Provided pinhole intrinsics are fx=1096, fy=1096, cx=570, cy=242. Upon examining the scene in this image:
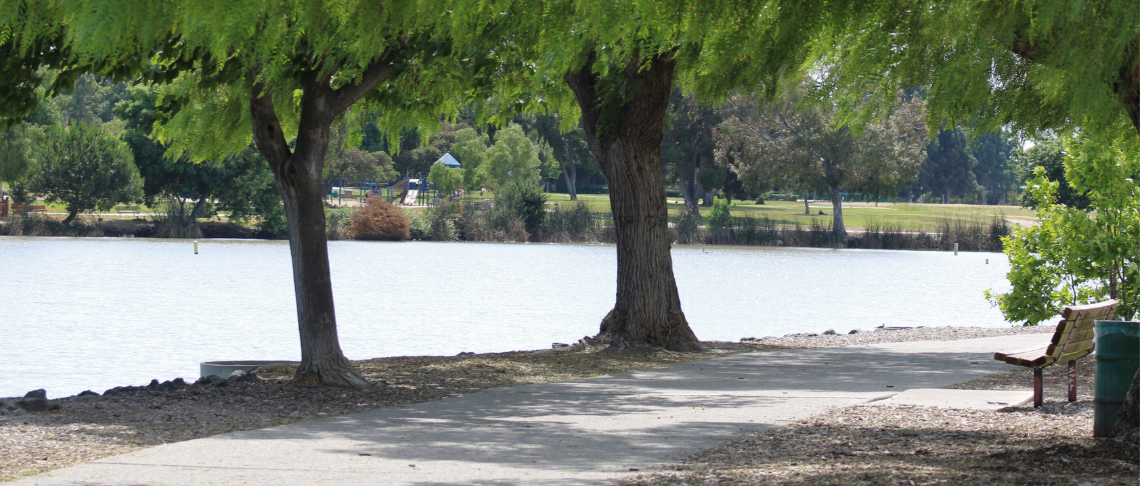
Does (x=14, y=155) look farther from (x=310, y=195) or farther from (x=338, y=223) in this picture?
(x=310, y=195)

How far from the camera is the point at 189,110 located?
1159cm

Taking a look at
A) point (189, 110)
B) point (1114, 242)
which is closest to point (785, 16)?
point (189, 110)

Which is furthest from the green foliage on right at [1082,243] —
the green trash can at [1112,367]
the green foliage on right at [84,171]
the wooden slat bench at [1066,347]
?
the green foliage on right at [84,171]

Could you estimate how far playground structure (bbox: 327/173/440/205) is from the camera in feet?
275

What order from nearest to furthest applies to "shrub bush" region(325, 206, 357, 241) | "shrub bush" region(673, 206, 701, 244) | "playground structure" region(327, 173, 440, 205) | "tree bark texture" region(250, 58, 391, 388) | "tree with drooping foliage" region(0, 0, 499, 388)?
"tree with drooping foliage" region(0, 0, 499, 388) → "tree bark texture" region(250, 58, 391, 388) → "shrub bush" region(325, 206, 357, 241) → "shrub bush" region(673, 206, 701, 244) → "playground structure" region(327, 173, 440, 205)

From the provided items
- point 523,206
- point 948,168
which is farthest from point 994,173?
point 523,206

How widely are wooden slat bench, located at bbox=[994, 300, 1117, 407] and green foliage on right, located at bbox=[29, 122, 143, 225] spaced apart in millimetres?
56875

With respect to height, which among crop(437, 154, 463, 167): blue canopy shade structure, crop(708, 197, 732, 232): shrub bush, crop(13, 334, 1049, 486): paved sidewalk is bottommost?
crop(13, 334, 1049, 486): paved sidewalk

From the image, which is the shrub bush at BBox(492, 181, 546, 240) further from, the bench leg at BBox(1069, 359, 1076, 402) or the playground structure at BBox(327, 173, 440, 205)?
the bench leg at BBox(1069, 359, 1076, 402)

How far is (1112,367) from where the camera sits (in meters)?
7.57

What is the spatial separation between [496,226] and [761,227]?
15432 millimetres

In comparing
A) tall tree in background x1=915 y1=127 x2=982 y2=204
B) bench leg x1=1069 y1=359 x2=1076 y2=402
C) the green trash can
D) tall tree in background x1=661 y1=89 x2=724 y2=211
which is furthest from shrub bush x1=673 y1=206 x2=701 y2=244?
tall tree in background x1=915 y1=127 x2=982 y2=204

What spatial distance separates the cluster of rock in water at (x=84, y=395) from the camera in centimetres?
909

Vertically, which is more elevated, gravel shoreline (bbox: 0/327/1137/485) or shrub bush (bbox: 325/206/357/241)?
shrub bush (bbox: 325/206/357/241)
